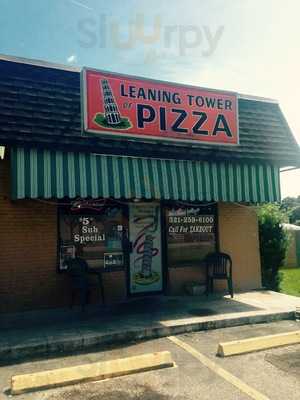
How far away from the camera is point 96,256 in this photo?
9.45 meters

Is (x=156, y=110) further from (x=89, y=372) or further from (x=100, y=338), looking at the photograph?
(x=89, y=372)

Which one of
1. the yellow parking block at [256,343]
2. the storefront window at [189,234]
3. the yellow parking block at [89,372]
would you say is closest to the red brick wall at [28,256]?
the storefront window at [189,234]

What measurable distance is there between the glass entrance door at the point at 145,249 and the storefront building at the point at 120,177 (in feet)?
0.09

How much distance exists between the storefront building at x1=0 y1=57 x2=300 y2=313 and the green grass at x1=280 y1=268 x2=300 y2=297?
7.70 feet

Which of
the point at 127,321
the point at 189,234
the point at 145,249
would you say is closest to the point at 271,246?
the point at 189,234

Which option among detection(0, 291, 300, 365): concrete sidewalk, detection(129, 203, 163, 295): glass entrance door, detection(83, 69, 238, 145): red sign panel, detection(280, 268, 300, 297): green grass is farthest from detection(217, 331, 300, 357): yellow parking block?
detection(280, 268, 300, 297): green grass

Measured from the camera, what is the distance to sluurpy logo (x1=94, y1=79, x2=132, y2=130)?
855 centimetres

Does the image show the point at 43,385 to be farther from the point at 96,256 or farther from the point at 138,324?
the point at 96,256

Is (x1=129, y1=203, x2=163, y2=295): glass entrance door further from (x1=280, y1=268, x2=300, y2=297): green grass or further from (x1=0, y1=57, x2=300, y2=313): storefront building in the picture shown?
(x1=280, y1=268, x2=300, y2=297): green grass

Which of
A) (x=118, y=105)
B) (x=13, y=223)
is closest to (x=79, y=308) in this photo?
(x=13, y=223)

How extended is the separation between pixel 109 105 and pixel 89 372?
542 cm

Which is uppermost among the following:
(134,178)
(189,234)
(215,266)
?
(134,178)

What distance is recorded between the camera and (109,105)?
866 centimetres

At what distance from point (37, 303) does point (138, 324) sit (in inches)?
97.0
